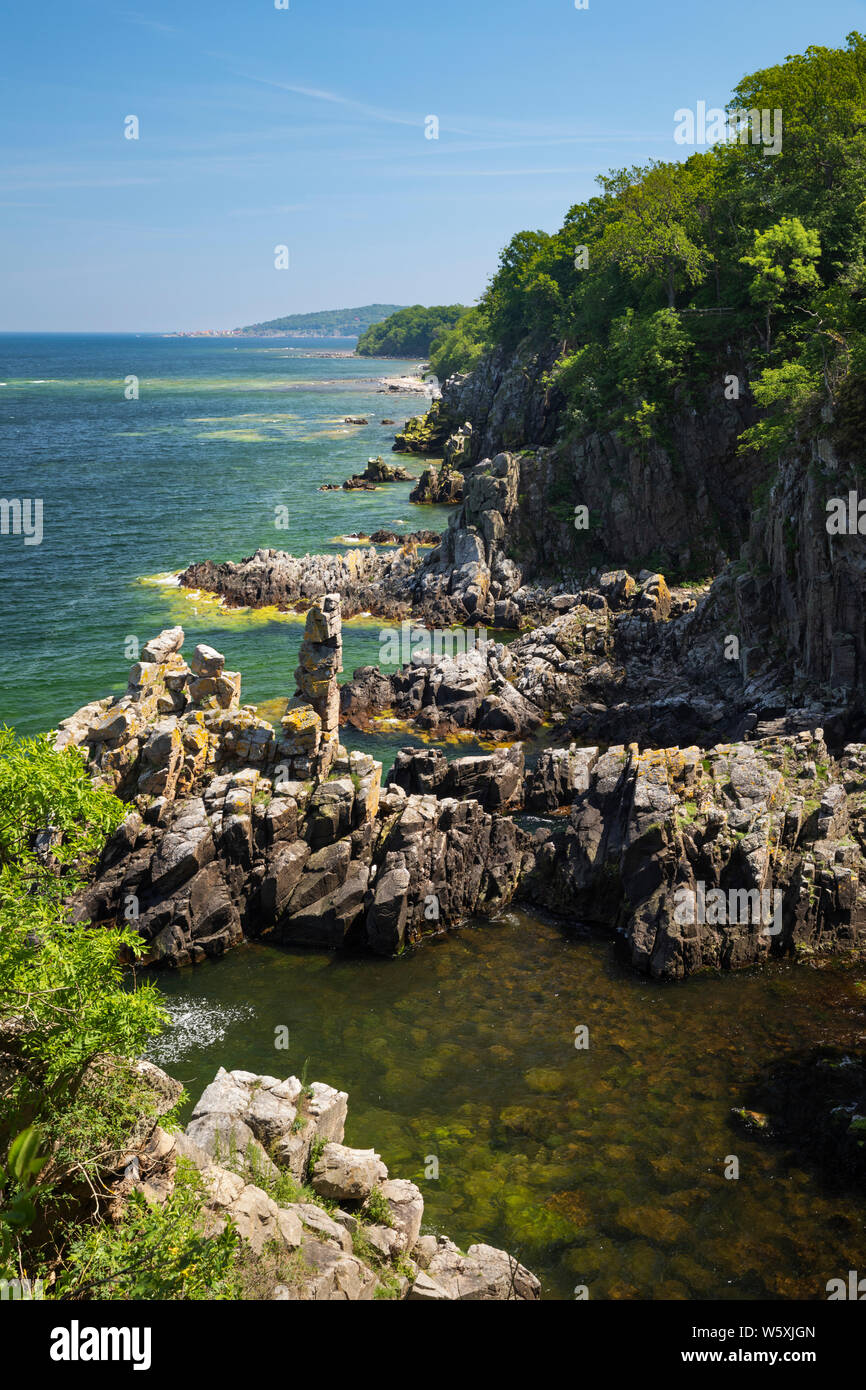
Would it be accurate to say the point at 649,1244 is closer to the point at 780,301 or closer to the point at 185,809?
the point at 185,809

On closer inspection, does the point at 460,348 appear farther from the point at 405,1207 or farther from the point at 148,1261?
the point at 148,1261

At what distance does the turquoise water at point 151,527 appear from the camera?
54000mm

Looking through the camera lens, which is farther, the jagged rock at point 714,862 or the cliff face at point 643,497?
the cliff face at point 643,497

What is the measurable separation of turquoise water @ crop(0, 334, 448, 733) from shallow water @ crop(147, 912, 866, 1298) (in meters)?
22.7

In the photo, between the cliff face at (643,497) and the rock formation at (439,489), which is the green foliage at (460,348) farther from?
the cliff face at (643,497)

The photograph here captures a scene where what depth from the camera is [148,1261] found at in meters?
11.2

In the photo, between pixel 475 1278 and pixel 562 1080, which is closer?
pixel 475 1278

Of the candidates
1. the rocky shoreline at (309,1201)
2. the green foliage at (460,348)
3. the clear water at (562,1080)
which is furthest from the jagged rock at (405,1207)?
the green foliage at (460,348)

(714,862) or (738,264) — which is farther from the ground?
(738,264)

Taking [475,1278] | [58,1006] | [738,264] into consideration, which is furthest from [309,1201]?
[738,264]

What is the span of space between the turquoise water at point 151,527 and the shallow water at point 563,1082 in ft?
74.3

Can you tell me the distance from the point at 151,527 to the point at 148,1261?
85.8 meters

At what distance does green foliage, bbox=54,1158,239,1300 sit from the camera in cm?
1084
